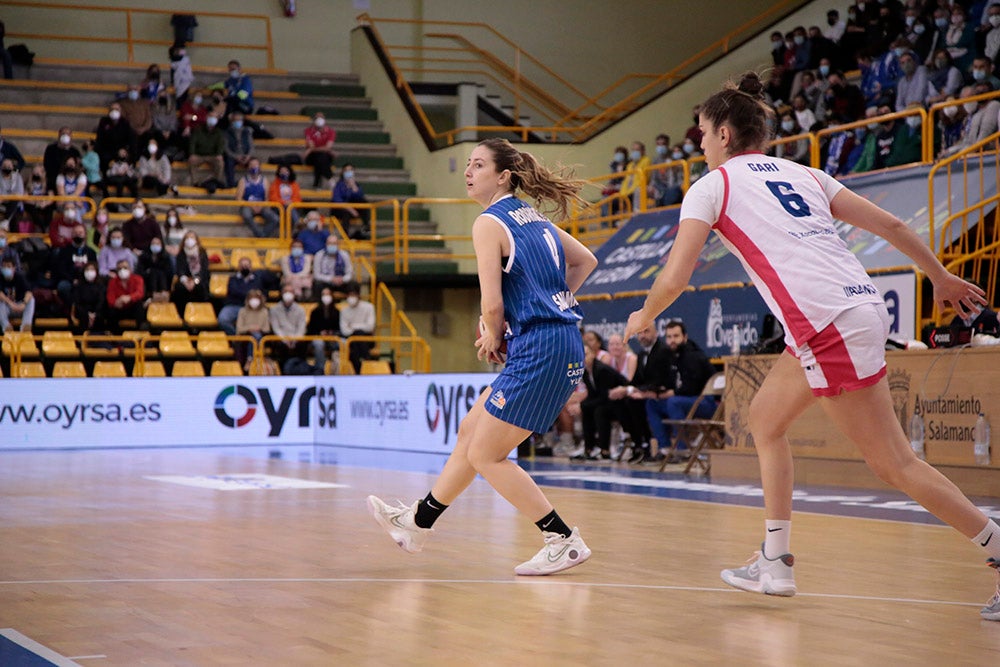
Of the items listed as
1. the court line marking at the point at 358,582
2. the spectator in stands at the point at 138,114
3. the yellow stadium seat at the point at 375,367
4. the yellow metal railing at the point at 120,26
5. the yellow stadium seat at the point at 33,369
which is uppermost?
the yellow metal railing at the point at 120,26

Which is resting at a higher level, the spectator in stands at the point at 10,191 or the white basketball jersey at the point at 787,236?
the spectator in stands at the point at 10,191

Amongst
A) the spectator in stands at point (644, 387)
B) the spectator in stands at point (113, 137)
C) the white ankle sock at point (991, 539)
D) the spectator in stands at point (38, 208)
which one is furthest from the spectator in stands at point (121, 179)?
the white ankle sock at point (991, 539)

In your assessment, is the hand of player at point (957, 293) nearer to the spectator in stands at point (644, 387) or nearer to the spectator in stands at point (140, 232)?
the spectator in stands at point (644, 387)

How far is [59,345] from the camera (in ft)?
62.8

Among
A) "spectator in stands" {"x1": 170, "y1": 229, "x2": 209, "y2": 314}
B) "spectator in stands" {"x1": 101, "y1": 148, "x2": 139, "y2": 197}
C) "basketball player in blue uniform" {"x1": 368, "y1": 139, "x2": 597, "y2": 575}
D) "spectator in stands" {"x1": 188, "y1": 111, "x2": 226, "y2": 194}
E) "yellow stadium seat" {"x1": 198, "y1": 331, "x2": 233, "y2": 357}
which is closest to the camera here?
"basketball player in blue uniform" {"x1": 368, "y1": 139, "x2": 597, "y2": 575}

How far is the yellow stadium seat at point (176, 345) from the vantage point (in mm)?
19578

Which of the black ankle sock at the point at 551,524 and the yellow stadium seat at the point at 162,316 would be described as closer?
the black ankle sock at the point at 551,524

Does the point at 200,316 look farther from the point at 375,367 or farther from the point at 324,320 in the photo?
the point at 375,367

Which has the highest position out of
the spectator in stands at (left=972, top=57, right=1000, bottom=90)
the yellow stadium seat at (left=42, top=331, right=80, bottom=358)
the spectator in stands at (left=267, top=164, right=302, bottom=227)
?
the spectator in stands at (left=972, top=57, right=1000, bottom=90)

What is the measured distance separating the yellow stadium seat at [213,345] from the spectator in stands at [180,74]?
6985 millimetres

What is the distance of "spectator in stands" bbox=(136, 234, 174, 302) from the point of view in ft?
66.5

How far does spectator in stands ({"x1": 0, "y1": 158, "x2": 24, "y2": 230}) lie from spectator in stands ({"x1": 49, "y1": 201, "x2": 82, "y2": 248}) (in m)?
0.87

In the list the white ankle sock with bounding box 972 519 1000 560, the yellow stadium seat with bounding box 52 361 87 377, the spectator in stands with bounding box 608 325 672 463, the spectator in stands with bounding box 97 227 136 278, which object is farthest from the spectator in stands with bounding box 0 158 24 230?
the white ankle sock with bounding box 972 519 1000 560

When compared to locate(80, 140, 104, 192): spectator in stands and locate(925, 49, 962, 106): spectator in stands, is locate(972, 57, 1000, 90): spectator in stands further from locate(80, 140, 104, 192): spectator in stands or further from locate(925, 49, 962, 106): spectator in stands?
locate(80, 140, 104, 192): spectator in stands
